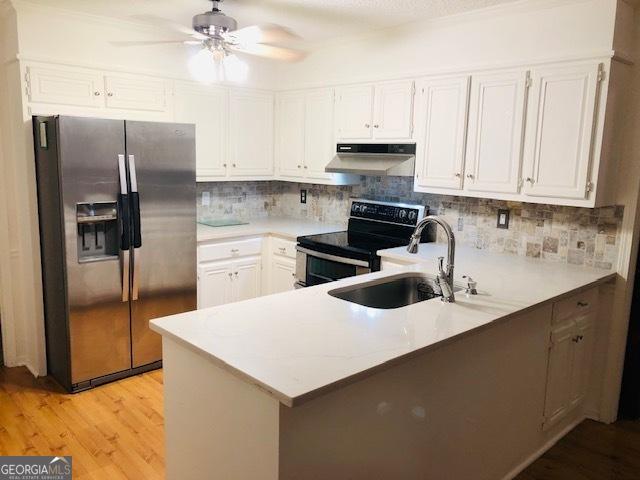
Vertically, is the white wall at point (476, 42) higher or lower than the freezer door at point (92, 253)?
higher

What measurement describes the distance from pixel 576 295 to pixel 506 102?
47.0 inches

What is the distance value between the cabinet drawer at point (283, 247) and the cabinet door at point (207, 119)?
74 cm

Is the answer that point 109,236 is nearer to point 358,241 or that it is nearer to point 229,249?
point 229,249

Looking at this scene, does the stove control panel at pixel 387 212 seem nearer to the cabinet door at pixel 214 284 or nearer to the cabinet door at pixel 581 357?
the cabinet door at pixel 214 284

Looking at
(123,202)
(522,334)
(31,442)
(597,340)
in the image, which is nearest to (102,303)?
(123,202)

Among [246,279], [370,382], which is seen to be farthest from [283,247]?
[370,382]

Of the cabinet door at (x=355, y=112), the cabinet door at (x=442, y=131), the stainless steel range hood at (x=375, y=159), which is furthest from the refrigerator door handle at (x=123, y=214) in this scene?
the cabinet door at (x=442, y=131)

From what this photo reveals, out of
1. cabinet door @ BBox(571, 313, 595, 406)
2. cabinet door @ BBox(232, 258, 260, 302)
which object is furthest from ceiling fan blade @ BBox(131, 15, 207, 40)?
cabinet door @ BBox(571, 313, 595, 406)

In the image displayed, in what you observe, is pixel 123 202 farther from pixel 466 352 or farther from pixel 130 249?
pixel 466 352

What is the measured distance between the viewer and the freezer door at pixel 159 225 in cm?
332

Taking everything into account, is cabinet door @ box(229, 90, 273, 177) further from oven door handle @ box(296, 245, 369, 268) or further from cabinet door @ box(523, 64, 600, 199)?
cabinet door @ box(523, 64, 600, 199)

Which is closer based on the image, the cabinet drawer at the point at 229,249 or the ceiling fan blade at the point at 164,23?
the ceiling fan blade at the point at 164,23

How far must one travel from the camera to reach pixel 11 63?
10.6ft

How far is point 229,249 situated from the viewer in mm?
4004
